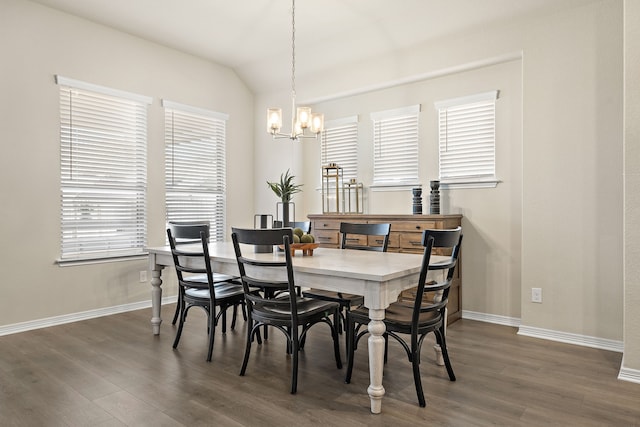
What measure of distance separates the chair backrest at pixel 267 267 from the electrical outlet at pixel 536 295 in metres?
2.34

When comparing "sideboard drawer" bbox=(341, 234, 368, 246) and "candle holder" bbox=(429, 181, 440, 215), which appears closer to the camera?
"candle holder" bbox=(429, 181, 440, 215)

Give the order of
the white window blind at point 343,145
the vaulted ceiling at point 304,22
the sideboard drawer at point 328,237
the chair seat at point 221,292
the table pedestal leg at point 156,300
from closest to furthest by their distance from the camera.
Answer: the chair seat at point 221,292 → the table pedestal leg at point 156,300 → the vaulted ceiling at point 304,22 → the sideboard drawer at point 328,237 → the white window blind at point 343,145

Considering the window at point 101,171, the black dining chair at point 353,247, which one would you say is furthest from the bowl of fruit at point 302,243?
the window at point 101,171

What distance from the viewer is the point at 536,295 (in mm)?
3725

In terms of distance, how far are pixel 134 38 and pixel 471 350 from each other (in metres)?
4.74

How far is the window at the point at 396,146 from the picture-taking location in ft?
15.6

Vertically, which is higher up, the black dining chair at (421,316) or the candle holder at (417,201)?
the candle holder at (417,201)

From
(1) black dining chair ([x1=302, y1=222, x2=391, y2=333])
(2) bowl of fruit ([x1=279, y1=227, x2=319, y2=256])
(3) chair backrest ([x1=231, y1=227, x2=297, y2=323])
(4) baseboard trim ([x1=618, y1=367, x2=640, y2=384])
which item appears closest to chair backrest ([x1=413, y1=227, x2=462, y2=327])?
(1) black dining chair ([x1=302, y1=222, x2=391, y2=333])

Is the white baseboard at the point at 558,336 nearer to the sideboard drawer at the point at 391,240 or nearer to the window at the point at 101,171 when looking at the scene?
the sideboard drawer at the point at 391,240

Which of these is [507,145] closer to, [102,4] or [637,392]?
[637,392]

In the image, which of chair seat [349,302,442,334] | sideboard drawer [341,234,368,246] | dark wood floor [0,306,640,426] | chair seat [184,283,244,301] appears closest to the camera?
dark wood floor [0,306,640,426]

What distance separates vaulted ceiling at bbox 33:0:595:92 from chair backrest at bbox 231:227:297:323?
2.56 meters

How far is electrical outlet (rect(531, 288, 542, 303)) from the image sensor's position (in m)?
3.71

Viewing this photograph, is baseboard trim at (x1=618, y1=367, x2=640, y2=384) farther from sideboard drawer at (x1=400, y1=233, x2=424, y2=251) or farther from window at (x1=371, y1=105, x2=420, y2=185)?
window at (x1=371, y1=105, x2=420, y2=185)
